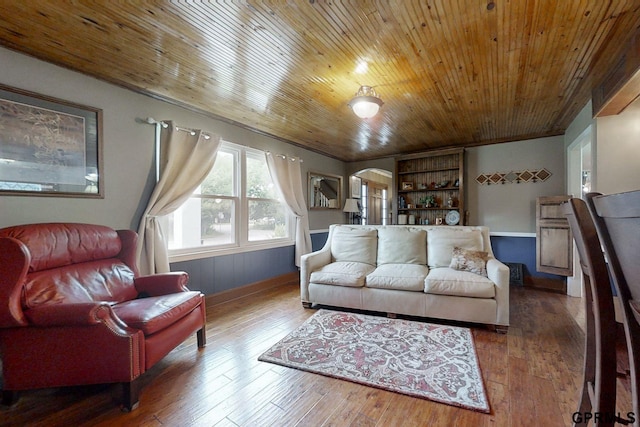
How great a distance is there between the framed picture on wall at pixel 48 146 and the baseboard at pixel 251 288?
5.64ft

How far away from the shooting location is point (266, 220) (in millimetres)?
4402

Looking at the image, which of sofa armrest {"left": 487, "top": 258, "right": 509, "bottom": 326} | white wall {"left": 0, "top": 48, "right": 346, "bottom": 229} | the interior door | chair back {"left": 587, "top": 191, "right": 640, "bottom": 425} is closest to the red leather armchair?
white wall {"left": 0, "top": 48, "right": 346, "bottom": 229}

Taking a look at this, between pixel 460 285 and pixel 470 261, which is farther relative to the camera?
pixel 470 261

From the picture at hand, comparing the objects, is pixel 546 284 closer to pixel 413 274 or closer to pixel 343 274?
pixel 413 274

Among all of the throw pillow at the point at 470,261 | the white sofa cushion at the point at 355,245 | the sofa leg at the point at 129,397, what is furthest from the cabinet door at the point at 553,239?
the sofa leg at the point at 129,397

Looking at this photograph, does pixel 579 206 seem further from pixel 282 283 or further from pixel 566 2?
pixel 282 283

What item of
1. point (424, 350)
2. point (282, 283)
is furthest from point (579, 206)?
point (282, 283)

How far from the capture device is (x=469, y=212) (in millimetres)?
4992

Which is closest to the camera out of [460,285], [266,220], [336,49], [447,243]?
[336,49]

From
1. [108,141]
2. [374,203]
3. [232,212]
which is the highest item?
[108,141]

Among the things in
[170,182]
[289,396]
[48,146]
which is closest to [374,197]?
[170,182]

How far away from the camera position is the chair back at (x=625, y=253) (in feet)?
2.46

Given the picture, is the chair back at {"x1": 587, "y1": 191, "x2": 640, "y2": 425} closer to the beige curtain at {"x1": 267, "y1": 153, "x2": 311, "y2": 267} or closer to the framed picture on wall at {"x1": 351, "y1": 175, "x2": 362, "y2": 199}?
the beige curtain at {"x1": 267, "y1": 153, "x2": 311, "y2": 267}

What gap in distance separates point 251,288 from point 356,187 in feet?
12.1
